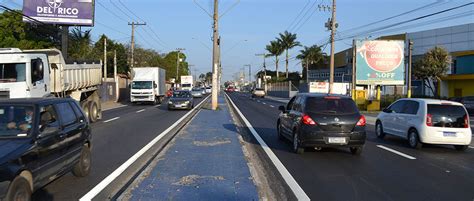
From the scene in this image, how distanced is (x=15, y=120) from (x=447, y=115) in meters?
11.4

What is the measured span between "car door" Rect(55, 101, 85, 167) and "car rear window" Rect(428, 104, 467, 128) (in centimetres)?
981

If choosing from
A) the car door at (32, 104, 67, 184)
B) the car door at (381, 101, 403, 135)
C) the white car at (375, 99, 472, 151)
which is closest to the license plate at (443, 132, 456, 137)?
the white car at (375, 99, 472, 151)

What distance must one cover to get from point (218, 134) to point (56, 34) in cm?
4019

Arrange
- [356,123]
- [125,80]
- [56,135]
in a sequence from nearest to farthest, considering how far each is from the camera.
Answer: [56,135] → [356,123] → [125,80]

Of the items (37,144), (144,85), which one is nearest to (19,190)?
(37,144)

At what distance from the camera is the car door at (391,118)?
1541cm

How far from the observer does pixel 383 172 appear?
9609 millimetres

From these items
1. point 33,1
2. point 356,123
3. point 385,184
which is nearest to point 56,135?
point 385,184

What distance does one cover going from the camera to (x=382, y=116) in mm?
16484

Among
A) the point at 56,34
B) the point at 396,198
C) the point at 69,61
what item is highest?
the point at 56,34

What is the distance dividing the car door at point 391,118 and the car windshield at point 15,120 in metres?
11.9

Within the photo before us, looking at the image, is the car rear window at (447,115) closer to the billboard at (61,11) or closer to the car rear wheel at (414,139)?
the car rear wheel at (414,139)

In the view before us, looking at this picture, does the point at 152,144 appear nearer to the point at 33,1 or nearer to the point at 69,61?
the point at 69,61

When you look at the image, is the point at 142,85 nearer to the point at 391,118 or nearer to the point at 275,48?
the point at 391,118
